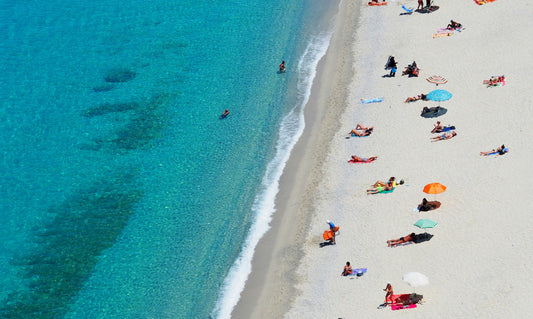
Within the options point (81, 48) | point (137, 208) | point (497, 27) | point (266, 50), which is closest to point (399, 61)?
point (497, 27)

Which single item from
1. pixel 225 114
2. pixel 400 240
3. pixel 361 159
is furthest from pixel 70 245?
pixel 400 240

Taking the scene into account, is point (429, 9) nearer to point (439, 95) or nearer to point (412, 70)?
point (412, 70)

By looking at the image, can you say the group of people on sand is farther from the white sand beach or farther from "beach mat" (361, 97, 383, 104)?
"beach mat" (361, 97, 383, 104)

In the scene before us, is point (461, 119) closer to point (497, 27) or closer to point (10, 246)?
point (497, 27)

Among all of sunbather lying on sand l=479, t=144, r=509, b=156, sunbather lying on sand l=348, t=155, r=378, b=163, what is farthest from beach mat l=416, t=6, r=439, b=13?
sunbather lying on sand l=479, t=144, r=509, b=156

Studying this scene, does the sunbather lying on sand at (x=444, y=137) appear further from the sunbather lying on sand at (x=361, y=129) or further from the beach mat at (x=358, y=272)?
the beach mat at (x=358, y=272)

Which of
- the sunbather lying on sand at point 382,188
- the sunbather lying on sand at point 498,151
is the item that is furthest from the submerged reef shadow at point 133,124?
the sunbather lying on sand at point 498,151
